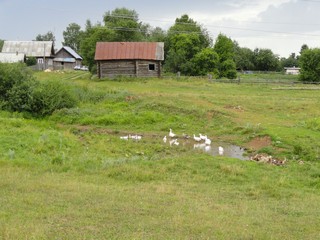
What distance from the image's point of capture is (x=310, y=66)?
53.1 meters

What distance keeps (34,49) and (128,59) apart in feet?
108

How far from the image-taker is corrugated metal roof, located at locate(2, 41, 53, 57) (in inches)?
2899

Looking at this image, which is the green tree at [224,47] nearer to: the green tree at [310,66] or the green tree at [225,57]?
the green tree at [225,57]

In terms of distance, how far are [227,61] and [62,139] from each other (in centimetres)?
4220

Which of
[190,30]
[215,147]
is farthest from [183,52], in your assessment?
[215,147]

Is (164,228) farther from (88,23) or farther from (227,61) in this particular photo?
(88,23)

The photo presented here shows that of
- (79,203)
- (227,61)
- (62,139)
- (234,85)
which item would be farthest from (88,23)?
(79,203)

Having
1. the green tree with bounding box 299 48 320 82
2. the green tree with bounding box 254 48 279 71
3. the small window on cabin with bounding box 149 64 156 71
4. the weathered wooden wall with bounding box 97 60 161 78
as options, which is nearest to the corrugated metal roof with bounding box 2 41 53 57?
the weathered wooden wall with bounding box 97 60 161 78

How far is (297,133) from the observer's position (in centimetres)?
1994

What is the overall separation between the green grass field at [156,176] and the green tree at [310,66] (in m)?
25.7

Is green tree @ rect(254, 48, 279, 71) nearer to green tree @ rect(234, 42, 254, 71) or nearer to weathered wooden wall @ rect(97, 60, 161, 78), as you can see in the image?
green tree @ rect(234, 42, 254, 71)

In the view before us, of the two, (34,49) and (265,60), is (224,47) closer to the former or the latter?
(265,60)

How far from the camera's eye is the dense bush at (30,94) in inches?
1042

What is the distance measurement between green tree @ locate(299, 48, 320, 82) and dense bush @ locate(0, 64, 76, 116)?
3483 cm
